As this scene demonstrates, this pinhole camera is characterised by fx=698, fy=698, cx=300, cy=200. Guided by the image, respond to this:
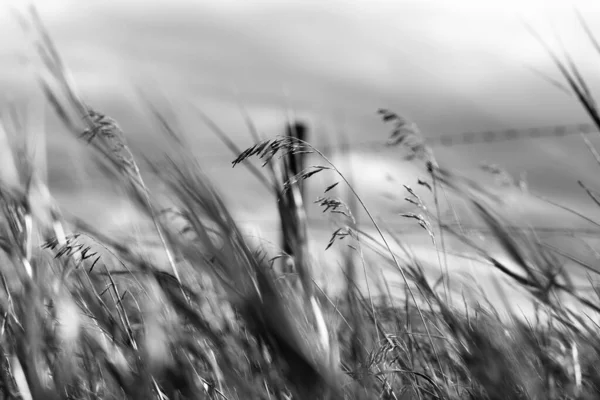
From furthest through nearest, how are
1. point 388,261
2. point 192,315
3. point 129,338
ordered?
1. point 388,261
2. point 129,338
3. point 192,315

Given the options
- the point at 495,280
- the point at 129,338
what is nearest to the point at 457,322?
the point at 495,280

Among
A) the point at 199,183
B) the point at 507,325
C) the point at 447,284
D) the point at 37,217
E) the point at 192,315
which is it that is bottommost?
the point at 507,325

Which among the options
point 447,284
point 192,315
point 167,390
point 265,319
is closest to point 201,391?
point 167,390

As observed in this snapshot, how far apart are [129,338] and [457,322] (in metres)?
0.56

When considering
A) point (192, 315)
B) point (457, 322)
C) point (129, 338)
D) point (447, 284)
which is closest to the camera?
point (192, 315)

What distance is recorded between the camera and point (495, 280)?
1.21 metres

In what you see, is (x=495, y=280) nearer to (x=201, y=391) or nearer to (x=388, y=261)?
(x=388, y=261)

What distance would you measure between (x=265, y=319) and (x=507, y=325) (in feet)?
2.60

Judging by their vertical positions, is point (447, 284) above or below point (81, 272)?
below

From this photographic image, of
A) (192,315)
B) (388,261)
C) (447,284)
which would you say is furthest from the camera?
(447,284)

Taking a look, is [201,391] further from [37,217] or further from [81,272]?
[37,217]

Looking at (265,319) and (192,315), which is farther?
(192,315)

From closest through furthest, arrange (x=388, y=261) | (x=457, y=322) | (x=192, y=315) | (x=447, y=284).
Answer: (x=192, y=315), (x=457, y=322), (x=388, y=261), (x=447, y=284)

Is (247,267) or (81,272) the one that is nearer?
(247,267)
